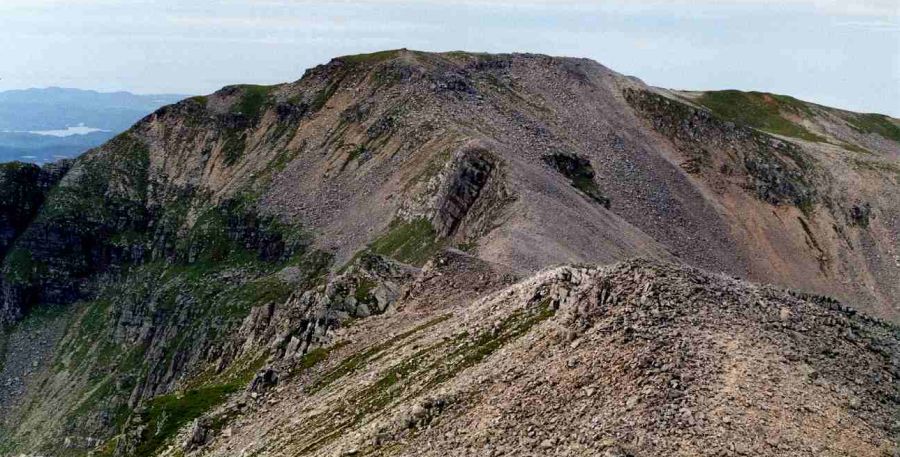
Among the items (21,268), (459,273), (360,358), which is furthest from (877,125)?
(21,268)

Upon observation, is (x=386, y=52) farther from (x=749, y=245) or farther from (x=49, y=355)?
(x=49, y=355)

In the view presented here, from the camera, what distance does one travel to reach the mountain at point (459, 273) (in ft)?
117

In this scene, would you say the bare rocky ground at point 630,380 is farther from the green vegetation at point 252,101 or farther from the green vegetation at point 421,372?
the green vegetation at point 252,101

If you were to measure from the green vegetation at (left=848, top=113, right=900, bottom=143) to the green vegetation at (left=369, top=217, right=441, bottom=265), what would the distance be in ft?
419

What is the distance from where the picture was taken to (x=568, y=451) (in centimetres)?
3197

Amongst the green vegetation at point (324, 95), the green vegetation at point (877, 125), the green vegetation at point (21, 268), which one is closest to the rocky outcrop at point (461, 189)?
the green vegetation at point (324, 95)

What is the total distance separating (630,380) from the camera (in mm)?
34188

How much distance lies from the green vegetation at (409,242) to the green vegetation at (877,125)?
419ft

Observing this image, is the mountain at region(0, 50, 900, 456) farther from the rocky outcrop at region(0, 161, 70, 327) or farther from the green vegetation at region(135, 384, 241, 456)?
the rocky outcrop at region(0, 161, 70, 327)

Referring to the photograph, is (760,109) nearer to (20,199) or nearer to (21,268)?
(21,268)

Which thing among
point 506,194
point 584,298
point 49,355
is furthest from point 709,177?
point 49,355

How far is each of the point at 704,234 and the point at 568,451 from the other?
343ft

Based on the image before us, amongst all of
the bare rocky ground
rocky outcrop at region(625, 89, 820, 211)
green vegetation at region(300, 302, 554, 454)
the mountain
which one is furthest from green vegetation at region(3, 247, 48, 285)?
green vegetation at region(300, 302, 554, 454)

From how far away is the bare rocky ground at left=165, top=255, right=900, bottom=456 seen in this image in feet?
104
